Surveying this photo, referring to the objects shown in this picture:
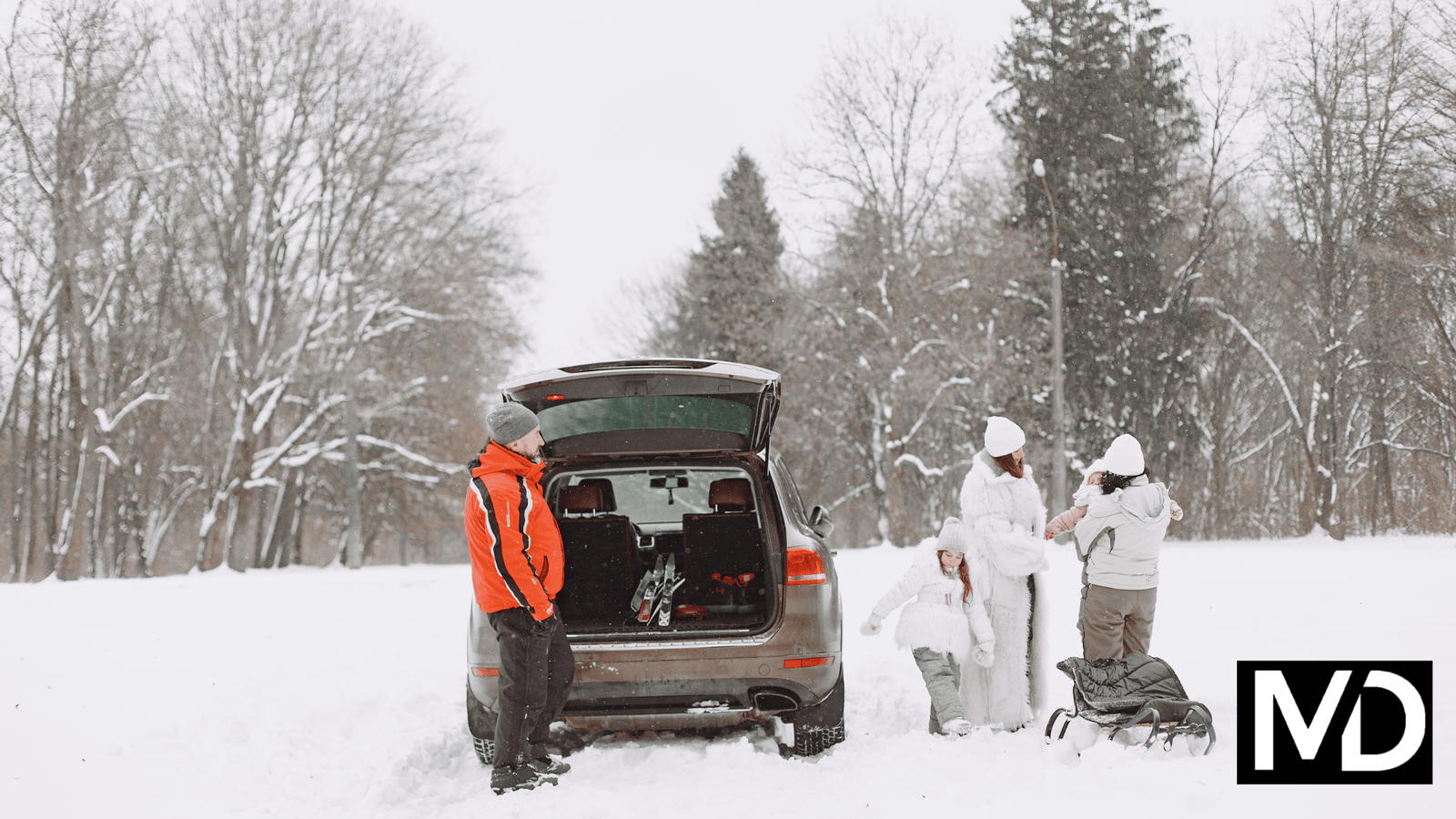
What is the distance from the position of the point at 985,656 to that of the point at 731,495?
1.55 metres

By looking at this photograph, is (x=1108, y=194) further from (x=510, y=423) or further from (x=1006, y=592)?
(x=510, y=423)

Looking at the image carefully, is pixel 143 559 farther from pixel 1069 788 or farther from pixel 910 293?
pixel 1069 788

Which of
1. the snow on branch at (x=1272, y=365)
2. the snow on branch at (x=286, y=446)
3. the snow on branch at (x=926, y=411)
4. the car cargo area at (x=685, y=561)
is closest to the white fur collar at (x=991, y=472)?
the car cargo area at (x=685, y=561)

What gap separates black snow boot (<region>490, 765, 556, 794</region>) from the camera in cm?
455

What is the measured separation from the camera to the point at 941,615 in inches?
210

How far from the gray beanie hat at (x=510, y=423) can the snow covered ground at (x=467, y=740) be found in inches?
59.3

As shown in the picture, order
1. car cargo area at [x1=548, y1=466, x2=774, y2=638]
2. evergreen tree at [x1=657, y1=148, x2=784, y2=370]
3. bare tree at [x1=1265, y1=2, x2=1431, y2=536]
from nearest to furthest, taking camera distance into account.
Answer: car cargo area at [x1=548, y1=466, x2=774, y2=638], bare tree at [x1=1265, y1=2, x2=1431, y2=536], evergreen tree at [x1=657, y1=148, x2=784, y2=370]

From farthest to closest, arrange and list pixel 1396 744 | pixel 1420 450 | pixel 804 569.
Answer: pixel 1420 450, pixel 804 569, pixel 1396 744

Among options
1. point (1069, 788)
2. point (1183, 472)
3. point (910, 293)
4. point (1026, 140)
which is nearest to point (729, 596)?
point (1069, 788)

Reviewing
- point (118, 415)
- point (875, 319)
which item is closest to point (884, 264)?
point (875, 319)

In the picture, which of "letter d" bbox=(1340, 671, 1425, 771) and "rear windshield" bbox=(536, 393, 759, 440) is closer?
"letter d" bbox=(1340, 671, 1425, 771)

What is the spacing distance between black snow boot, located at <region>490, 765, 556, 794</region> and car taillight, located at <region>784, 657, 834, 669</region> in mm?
1144

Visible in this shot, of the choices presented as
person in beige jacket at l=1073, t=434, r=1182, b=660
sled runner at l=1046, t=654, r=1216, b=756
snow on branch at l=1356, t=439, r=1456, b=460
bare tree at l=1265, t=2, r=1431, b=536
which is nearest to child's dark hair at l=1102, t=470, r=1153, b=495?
person in beige jacket at l=1073, t=434, r=1182, b=660
